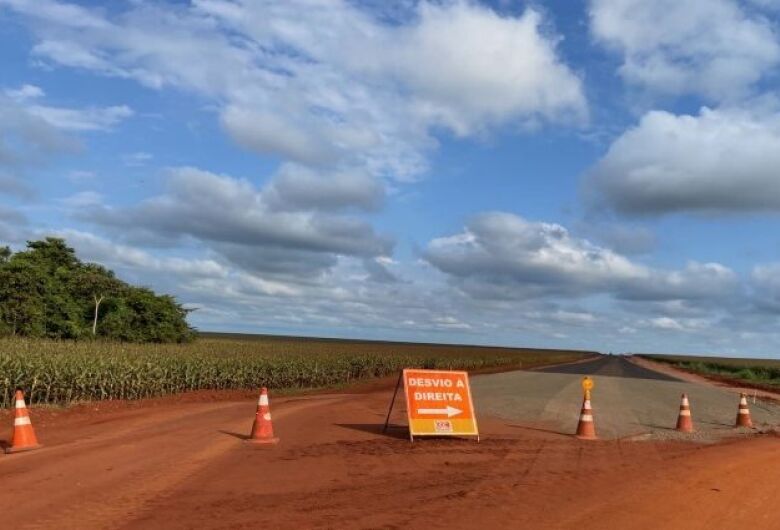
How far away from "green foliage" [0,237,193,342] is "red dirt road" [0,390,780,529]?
3036 centimetres

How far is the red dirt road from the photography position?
6867 mm

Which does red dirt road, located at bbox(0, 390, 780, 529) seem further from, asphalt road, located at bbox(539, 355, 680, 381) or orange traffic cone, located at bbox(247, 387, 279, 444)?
asphalt road, located at bbox(539, 355, 680, 381)

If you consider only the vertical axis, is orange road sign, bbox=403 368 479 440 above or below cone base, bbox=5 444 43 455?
above

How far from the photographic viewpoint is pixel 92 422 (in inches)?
630

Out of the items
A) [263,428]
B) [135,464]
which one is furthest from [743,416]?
[135,464]

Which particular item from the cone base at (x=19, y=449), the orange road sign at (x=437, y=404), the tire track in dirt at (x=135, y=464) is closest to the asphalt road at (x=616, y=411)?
the orange road sign at (x=437, y=404)

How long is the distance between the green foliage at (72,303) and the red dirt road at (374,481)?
99.6 ft

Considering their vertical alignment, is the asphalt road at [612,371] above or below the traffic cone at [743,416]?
above

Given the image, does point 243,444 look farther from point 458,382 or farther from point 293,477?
point 458,382

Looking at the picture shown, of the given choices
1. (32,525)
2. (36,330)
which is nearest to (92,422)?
(32,525)

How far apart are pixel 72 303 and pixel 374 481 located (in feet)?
134

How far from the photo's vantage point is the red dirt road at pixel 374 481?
6.87 m

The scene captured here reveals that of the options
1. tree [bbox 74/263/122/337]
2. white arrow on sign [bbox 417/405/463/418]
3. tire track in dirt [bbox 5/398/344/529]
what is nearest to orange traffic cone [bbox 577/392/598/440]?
white arrow on sign [bbox 417/405/463/418]

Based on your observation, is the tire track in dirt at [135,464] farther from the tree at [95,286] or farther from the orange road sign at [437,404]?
the tree at [95,286]
